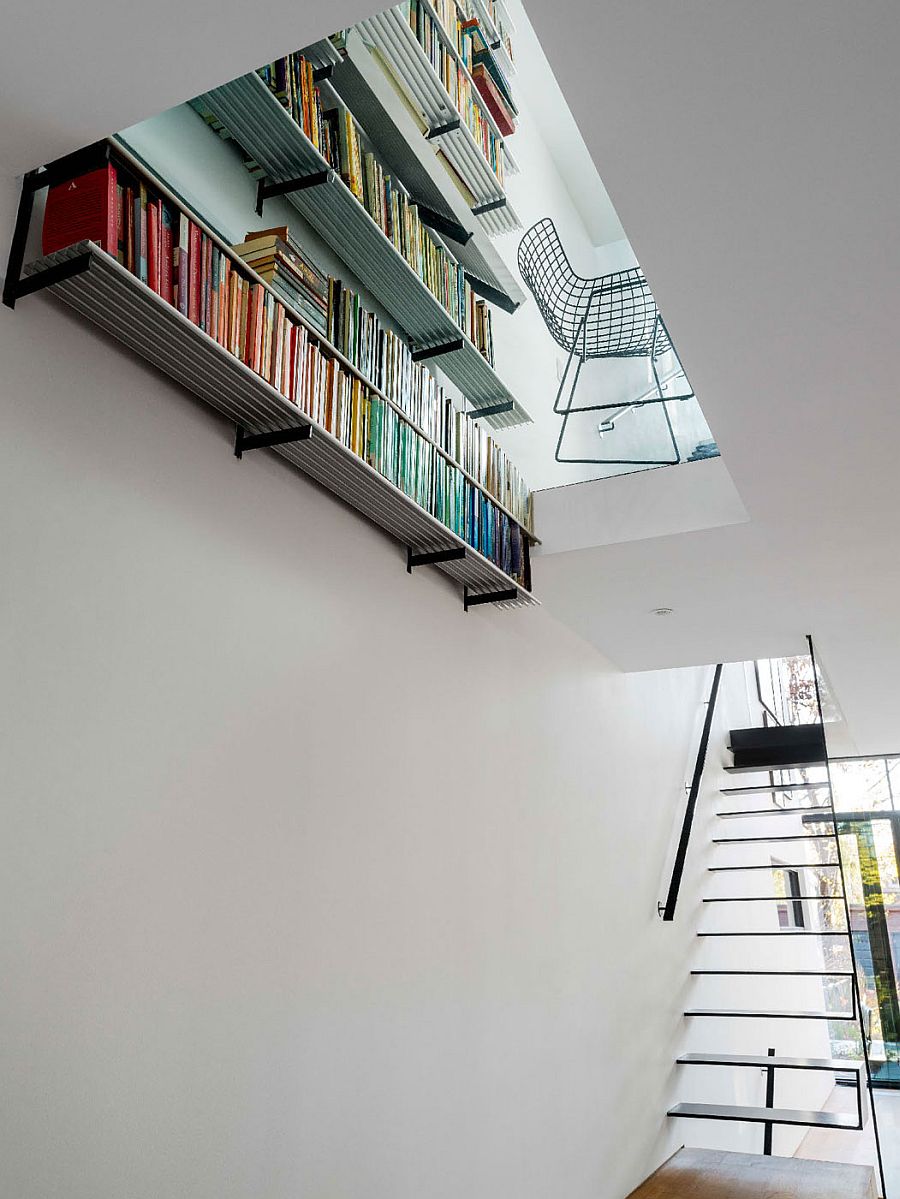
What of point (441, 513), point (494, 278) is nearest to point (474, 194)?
point (494, 278)

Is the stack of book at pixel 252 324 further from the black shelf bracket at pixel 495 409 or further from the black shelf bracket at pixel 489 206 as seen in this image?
the black shelf bracket at pixel 489 206

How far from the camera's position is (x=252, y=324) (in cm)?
203

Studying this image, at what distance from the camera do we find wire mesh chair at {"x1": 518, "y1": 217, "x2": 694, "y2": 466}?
353 cm

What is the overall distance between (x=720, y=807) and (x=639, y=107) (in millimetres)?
5855

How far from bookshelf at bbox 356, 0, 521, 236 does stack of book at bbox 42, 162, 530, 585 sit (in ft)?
2.98

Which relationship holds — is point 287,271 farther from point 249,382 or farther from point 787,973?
point 787,973

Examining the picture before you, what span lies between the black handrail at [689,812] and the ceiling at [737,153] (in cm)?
277

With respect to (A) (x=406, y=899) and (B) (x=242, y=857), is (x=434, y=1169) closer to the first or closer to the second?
(A) (x=406, y=899)

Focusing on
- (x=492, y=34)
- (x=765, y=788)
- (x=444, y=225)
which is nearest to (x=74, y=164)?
(x=444, y=225)

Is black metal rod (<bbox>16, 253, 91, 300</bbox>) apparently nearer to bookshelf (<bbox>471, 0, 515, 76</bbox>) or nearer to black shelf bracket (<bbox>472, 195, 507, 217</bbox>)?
black shelf bracket (<bbox>472, 195, 507, 217</bbox>)

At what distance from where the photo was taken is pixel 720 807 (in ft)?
22.1

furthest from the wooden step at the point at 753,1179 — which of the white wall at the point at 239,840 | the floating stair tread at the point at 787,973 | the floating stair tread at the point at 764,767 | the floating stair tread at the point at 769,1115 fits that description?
the floating stair tread at the point at 764,767

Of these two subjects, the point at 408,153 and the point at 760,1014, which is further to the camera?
the point at 760,1014

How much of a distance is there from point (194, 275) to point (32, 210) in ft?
1.02
